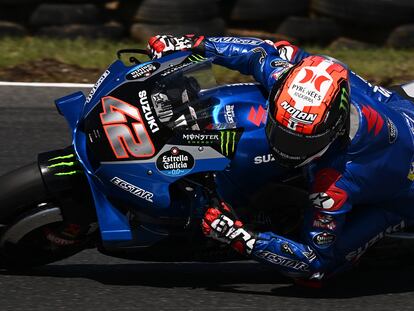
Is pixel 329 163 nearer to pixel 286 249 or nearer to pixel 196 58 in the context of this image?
pixel 286 249

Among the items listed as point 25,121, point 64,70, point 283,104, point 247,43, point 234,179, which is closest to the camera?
Result: point 283,104

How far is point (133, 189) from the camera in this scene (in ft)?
12.9

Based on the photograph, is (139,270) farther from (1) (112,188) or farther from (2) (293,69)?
(2) (293,69)

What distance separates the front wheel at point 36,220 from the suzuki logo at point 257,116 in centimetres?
78

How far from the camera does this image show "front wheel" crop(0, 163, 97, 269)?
160 inches

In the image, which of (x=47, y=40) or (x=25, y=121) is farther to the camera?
(x=47, y=40)

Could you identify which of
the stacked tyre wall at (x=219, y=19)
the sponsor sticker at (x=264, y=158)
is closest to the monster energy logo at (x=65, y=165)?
the sponsor sticker at (x=264, y=158)

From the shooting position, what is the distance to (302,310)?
13.9 ft

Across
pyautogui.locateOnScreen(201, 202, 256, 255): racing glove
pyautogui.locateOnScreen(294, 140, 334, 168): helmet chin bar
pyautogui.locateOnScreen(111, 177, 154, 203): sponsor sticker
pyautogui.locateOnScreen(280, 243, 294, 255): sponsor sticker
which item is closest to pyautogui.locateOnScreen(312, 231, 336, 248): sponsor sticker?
pyautogui.locateOnScreen(280, 243, 294, 255): sponsor sticker

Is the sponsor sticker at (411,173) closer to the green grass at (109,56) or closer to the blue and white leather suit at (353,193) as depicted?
the blue and white leather suit at (353,193)

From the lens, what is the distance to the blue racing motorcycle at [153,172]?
388 centimetres

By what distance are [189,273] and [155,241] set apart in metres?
0.52

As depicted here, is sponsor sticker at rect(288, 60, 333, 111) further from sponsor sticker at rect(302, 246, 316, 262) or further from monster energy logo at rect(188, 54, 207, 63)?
sponsor sticker at rect(302, 246, 316, 262)

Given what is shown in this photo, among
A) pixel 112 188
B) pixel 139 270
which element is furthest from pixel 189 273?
pixel 112 188
